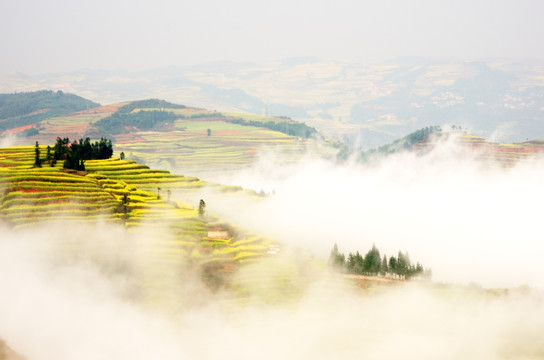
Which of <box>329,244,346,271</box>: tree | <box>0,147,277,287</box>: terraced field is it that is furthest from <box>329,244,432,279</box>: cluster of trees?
<box>0,147,277,287</box>: terraced field

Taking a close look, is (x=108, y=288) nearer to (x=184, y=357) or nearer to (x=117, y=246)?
(x=117, y=246)

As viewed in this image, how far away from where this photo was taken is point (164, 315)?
145 m

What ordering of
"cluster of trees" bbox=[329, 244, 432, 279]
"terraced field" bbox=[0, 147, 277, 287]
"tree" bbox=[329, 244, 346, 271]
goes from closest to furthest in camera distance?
"terraced field" bbox=[0, 147, 277, 287]
"cluster of trees" bbox=[329, 244, 432, 279]
"tree" bbox=[329, 244, 346, 271]

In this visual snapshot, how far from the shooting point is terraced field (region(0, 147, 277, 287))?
16812 cm

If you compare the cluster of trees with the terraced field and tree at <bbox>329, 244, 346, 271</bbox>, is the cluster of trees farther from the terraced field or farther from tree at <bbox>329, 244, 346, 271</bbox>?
the terraced field

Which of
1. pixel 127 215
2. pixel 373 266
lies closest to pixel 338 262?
pixel 373 266

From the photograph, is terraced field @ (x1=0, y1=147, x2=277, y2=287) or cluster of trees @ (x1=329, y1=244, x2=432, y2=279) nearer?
terraced field @ (x1=0, y1=147, x2=277, y2=287)

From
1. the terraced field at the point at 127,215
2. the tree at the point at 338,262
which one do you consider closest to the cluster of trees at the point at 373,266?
the tree at the point at 338,262

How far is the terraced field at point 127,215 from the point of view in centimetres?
16812

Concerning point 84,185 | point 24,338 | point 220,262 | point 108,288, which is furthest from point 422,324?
point 84,185

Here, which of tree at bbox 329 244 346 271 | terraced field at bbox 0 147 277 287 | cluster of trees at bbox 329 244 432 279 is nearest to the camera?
terraced field at bbox 0 147 277 287

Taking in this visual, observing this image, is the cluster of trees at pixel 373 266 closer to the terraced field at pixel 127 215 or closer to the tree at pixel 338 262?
the tree at pixel 338 262

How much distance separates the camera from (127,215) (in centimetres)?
18262

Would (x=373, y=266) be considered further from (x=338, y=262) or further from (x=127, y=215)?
(x=127, y=215)
